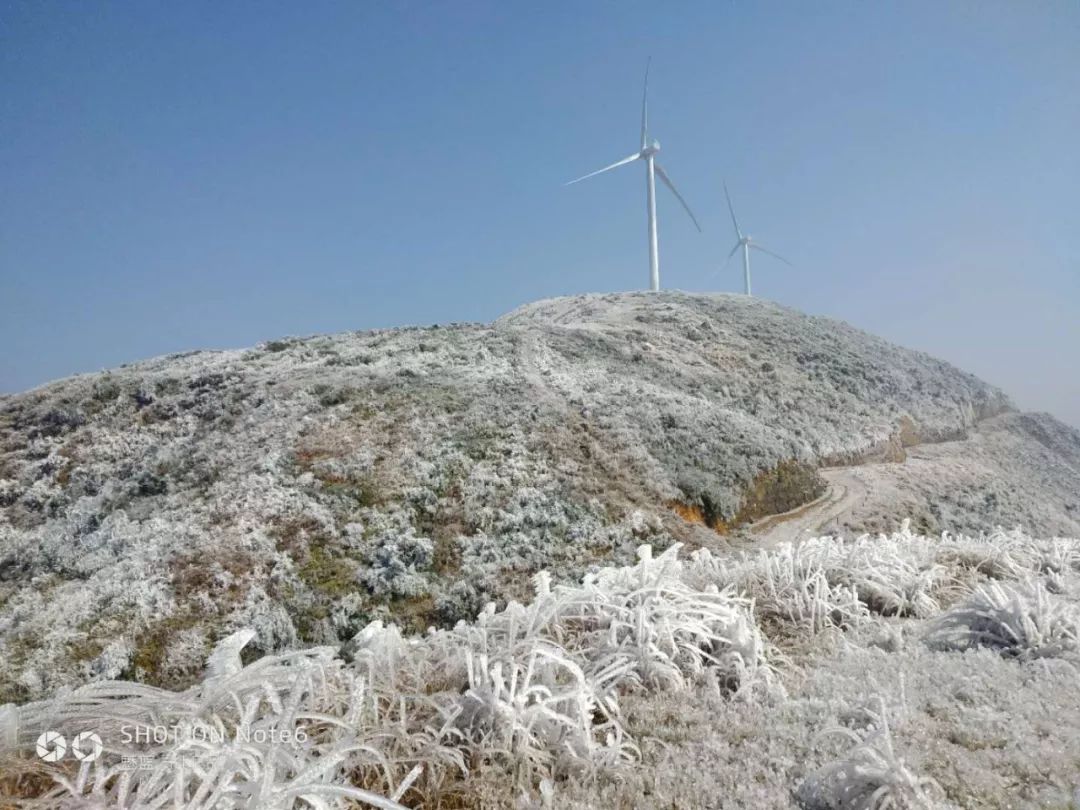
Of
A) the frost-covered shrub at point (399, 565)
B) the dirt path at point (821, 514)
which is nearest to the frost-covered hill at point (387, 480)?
the frost-covered shrub at point (399, 565)

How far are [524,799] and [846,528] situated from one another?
16041 millimetres

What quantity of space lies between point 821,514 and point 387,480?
11961 mm

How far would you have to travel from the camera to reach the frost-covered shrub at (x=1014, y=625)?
13.9 feet

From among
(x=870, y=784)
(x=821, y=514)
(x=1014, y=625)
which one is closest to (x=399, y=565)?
(x=1014, y=625)

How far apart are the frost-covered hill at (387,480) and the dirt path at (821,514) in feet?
1.57

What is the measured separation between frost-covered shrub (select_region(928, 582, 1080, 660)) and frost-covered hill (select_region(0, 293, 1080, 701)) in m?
7.99

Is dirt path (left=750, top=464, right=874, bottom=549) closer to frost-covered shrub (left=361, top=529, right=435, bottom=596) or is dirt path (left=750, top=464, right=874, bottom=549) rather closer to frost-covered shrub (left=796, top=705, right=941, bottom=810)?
frost-covered shrub (left=361, top=529, right=435, bottom=596)

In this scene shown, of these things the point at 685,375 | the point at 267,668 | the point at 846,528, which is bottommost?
the point at 267,668

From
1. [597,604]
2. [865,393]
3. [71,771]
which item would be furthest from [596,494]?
[865,393]

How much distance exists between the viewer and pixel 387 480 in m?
14.4

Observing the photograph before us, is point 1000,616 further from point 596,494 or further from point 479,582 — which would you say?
point 596,494

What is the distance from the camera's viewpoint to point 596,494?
15.1 metres

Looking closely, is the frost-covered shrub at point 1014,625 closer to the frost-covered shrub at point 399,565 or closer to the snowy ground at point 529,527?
the snowy ground at point 529,527

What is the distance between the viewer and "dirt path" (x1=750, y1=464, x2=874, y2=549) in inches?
616
